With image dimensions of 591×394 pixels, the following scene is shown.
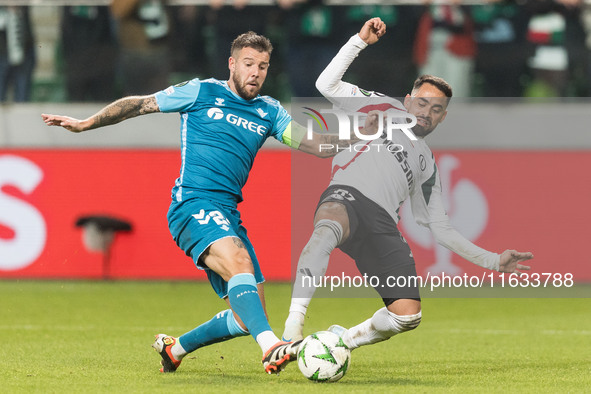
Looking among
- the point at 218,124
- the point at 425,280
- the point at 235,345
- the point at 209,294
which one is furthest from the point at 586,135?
the point at 218,124

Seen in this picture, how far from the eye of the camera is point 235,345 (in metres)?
8.90

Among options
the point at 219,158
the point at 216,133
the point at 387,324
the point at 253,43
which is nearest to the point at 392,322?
the point at 387,324

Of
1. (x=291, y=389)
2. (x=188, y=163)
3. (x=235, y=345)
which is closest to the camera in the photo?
(x=291, y=389)

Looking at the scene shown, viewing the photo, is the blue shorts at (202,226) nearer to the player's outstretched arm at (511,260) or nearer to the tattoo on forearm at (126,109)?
the tattoo on forearm at (126,109)

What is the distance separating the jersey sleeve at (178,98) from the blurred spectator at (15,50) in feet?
26.4

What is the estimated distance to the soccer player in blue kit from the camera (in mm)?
6441

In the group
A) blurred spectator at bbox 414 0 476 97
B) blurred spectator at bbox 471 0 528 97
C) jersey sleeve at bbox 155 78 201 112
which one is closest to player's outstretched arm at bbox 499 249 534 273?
jersey sleeve at bbox 155 78 201 112

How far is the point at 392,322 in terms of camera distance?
7008 mm

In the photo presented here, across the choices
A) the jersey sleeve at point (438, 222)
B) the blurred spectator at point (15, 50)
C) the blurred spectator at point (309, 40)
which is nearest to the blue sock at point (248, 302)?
the jersey sleeve at point (438, 222)

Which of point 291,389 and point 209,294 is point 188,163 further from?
point 209,294

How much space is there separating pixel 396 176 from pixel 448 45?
266 inches

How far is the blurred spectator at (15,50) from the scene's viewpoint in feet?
47.0

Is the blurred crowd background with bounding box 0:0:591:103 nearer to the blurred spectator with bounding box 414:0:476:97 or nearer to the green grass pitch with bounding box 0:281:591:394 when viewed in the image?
the blurred spectator with bounding box 414:0:476:97

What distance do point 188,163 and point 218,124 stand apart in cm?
31
